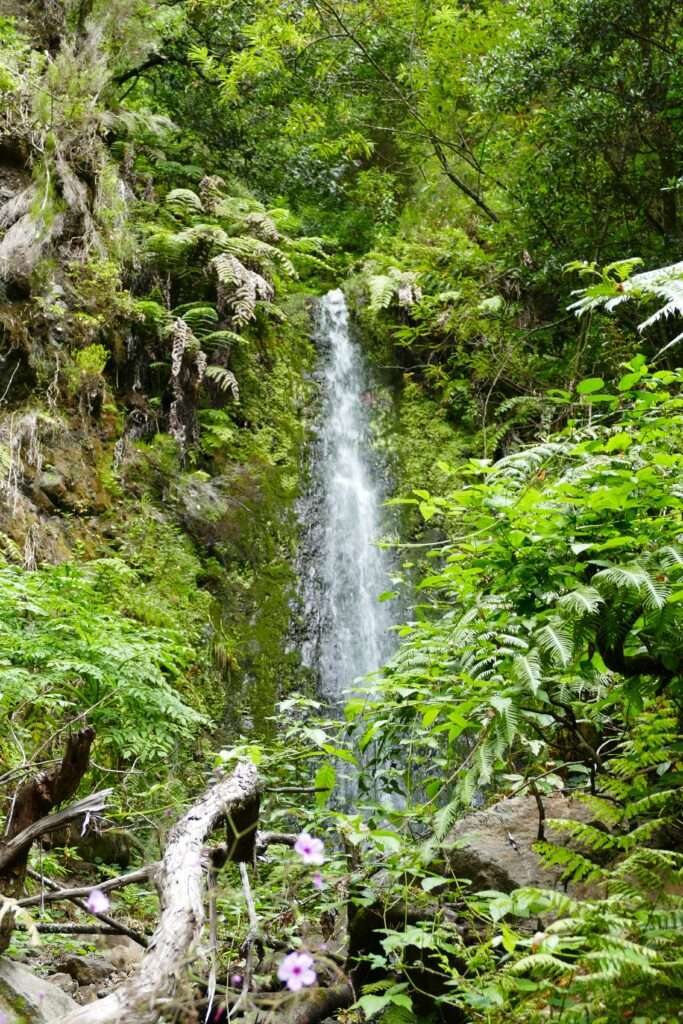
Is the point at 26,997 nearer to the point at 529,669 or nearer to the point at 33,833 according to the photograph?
the point at 33,833

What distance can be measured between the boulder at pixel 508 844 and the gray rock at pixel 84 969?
58.1 inches

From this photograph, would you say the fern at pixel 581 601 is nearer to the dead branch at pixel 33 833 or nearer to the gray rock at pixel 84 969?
the dead branch at pixel 33 833

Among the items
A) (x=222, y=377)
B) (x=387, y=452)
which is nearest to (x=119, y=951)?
(x=222, y=377)

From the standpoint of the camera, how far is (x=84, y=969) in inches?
119

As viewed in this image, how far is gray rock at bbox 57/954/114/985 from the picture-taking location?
9.75 ft

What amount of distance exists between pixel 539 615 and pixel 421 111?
8693mm

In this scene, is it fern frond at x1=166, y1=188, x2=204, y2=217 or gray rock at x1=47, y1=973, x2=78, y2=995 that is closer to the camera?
gray rock at x1=47, y1=973, x2=78, y2=995

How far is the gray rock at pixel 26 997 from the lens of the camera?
2.03m

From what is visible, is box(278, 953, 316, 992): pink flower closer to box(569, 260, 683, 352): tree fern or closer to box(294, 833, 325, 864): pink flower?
box(294, 833, 325, 864): pink flower

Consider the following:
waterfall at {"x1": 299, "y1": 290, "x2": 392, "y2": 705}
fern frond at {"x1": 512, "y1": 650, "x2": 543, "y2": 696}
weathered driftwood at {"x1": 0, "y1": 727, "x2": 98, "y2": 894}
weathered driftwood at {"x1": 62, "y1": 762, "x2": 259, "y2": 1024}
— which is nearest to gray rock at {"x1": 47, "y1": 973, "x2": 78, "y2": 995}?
weathered driftwood at {"x1": 0, "y1": 727, "x2": 98, "y2": 894}

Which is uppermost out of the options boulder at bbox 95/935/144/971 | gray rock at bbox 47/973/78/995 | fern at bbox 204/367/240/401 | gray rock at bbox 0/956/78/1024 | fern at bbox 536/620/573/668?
fern at bbox 204/367/240/401

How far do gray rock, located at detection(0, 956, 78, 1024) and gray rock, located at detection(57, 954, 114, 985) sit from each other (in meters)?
0.73

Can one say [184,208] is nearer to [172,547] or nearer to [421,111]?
[421,111]

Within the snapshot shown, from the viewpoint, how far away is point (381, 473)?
Result: 31.3 ft
